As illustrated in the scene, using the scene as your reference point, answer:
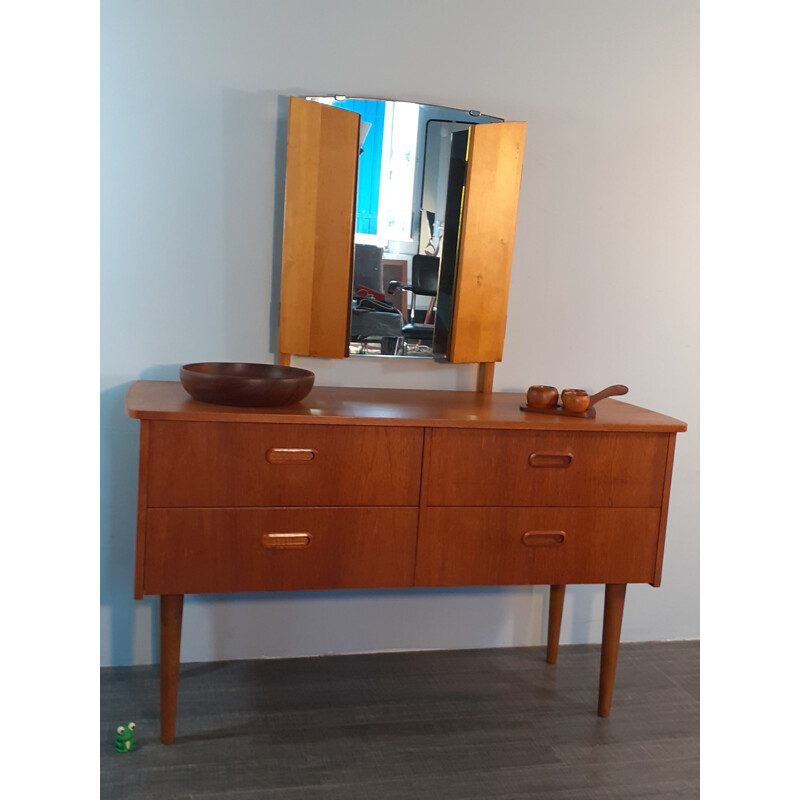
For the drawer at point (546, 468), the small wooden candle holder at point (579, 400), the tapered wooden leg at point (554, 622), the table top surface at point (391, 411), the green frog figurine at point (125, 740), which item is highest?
the small wooden candle holder at point (579, 400)

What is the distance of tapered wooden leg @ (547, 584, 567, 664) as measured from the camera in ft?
8.56

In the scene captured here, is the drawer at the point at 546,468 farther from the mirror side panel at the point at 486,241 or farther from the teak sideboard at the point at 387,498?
the mirror side panel at the point at 486,241

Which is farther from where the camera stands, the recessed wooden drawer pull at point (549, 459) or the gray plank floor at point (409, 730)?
the recessed wooden drawer pull at point (549, 459)

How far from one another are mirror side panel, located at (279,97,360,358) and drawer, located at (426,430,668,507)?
1.83 feet

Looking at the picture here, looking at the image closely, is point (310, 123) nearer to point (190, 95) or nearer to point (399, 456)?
point (190, 95)

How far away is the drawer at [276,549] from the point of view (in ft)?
6.25

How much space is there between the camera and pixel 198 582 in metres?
1.94

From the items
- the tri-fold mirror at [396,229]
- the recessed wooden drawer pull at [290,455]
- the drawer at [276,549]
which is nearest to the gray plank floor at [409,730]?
the drawer at [276,549]

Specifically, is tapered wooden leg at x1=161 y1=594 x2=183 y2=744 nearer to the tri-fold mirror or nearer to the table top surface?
the table top surface

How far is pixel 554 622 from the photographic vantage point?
2.63m

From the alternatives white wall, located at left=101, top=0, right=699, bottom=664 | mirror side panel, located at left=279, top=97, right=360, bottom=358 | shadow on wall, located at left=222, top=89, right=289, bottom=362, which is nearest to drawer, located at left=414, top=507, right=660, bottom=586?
white wall, located at left=101, top=0, right=699, bottom=664

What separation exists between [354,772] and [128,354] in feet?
4.13

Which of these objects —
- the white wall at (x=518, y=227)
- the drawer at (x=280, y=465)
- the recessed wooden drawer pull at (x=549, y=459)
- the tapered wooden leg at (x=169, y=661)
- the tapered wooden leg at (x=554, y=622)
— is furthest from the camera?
the tapered wooden leg at (x=554, y=622)

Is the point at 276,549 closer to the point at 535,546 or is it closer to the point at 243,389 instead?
the point at 243,389
